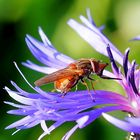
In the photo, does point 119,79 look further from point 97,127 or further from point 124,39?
point 124,39

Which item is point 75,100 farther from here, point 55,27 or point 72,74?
point 55,27

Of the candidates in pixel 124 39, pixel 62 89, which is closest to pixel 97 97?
pixel 62 89

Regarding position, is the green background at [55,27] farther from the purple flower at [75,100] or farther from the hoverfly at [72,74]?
the hoverfly at [72,74]

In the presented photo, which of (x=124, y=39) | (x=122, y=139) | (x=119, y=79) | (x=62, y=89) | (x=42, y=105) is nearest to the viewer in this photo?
Result: (x=42, y=105)

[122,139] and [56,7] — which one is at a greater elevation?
[56,7]

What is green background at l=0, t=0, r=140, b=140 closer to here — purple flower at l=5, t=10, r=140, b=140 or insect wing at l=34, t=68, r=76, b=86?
purple flower at l=5, t=10, r=140, b=140

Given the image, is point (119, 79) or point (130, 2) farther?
point (130, 2)
